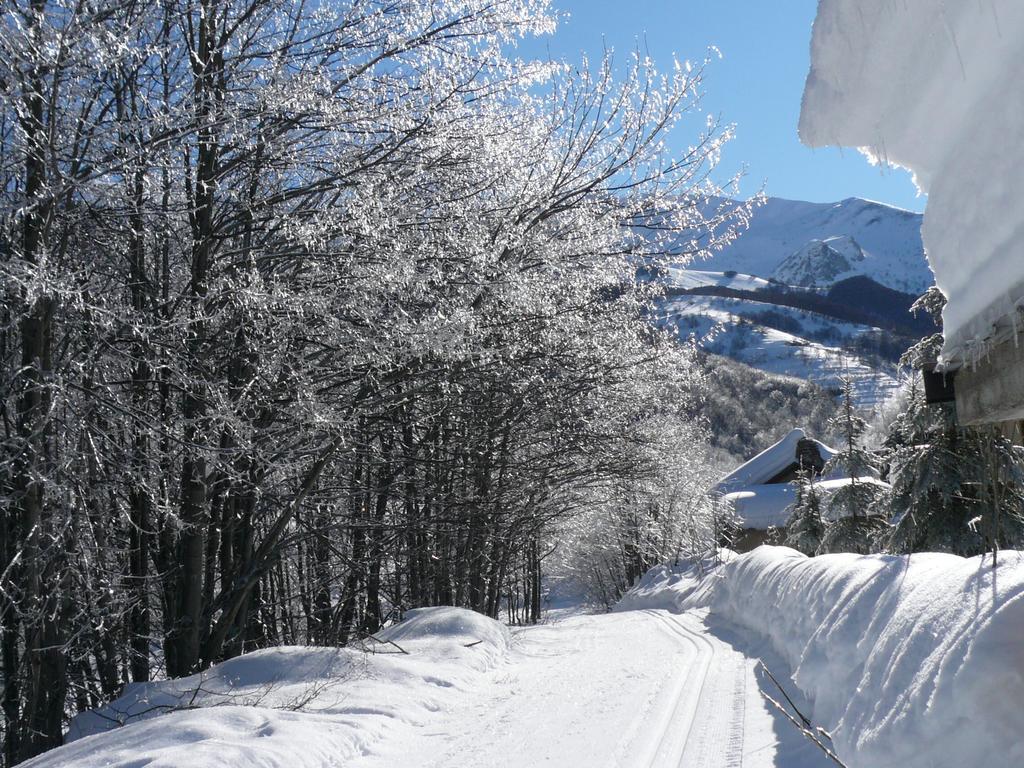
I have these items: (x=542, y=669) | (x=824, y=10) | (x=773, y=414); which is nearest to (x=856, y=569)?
(x=542, y=669)

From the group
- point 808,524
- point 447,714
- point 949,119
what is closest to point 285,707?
point 447,714

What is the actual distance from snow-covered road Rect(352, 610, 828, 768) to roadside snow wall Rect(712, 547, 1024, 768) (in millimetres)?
665

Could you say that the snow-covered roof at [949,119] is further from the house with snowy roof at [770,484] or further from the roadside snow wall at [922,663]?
the house with snowy roof at [770,484]

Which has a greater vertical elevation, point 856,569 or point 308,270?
point 308,270

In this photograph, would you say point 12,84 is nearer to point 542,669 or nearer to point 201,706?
point 201,706

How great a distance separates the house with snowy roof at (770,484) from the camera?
44.2m

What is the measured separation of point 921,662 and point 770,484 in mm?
48806

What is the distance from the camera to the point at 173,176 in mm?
7715

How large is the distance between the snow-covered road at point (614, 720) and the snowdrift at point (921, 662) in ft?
2.16

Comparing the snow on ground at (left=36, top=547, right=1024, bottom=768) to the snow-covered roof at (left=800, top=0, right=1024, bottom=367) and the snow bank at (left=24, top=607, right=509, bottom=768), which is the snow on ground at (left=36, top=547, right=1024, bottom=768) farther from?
the snow-covered roof at (left=800, top=0, right=1024, bottom=367)

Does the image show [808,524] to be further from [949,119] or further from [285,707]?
[949,119]

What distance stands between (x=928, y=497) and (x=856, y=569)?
11.4 meters

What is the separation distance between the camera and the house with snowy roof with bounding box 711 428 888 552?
1742 inches

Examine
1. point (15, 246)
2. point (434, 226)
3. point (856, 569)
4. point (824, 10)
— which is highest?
point (434, 226)
